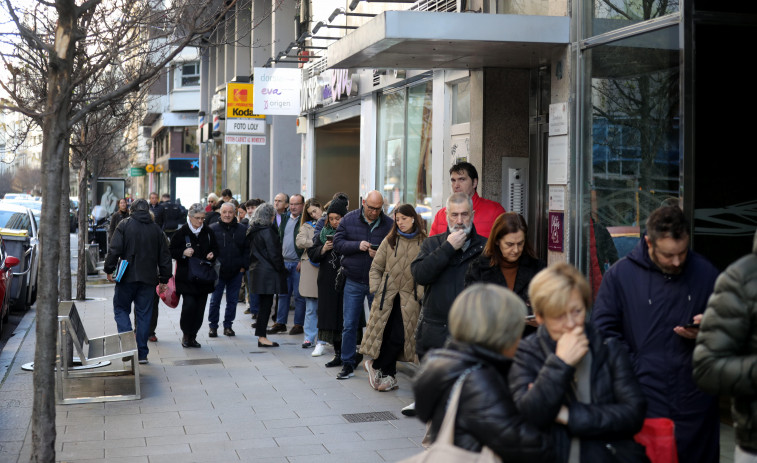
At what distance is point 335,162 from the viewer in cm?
1988

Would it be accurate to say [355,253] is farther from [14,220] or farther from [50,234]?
[14,220]

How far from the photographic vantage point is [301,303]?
42.3 feet

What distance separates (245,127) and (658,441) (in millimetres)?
17920

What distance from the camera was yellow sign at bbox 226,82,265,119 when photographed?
20.8 m

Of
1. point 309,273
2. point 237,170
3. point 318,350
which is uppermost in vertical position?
point 237,170

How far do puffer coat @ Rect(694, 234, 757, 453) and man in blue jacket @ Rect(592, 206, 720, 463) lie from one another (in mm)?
582

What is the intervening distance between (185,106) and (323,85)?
37791 mm

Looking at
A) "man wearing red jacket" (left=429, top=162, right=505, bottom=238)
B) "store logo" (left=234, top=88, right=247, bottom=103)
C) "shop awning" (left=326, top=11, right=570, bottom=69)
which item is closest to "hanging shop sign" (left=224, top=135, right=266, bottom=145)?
"store logo" (left=234, top=88, right=247, bottom=103)

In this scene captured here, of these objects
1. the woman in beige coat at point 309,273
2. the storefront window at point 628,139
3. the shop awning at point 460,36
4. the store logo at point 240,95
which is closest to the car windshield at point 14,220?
the store logo at point 240,95

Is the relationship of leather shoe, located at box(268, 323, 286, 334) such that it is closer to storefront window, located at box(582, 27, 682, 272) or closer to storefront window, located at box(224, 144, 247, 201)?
storefront window, located at box(582, 27, 682, 272)

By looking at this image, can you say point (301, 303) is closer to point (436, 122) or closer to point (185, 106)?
point (436, 122)

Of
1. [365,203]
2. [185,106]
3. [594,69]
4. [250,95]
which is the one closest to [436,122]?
[365,203]

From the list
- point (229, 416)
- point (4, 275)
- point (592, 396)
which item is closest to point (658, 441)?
point (592, 396)

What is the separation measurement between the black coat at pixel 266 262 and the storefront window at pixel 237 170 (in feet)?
52.7
